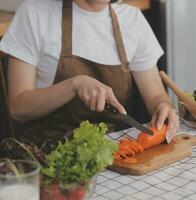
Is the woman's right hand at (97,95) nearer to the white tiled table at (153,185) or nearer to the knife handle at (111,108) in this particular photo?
the knife handle at (111,108)

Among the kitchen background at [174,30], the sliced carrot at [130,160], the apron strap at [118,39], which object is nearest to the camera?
the sliced carrot at [130,160]

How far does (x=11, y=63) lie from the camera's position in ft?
4.57

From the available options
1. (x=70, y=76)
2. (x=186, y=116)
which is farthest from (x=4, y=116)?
(x=186, y=116)

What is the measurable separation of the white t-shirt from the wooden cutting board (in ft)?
1.29

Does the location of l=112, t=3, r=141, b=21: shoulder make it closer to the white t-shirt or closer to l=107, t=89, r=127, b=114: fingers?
the white t-shirt

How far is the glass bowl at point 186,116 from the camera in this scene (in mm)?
1308

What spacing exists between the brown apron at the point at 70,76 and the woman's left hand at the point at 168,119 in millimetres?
216

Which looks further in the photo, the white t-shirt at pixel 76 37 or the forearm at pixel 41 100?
the white t-shirt at pixel 76 37

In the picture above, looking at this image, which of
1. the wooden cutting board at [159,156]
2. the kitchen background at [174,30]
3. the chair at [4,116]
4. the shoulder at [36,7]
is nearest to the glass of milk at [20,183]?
the wooden cutting board at [159,156]

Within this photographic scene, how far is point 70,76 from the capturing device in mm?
1445

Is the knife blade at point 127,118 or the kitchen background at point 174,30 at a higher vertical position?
the knife blade at point 127,118

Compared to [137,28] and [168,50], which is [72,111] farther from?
[168,50]

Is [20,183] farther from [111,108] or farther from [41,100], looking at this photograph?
[41,100]

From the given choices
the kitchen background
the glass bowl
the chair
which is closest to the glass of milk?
the glass bowl
